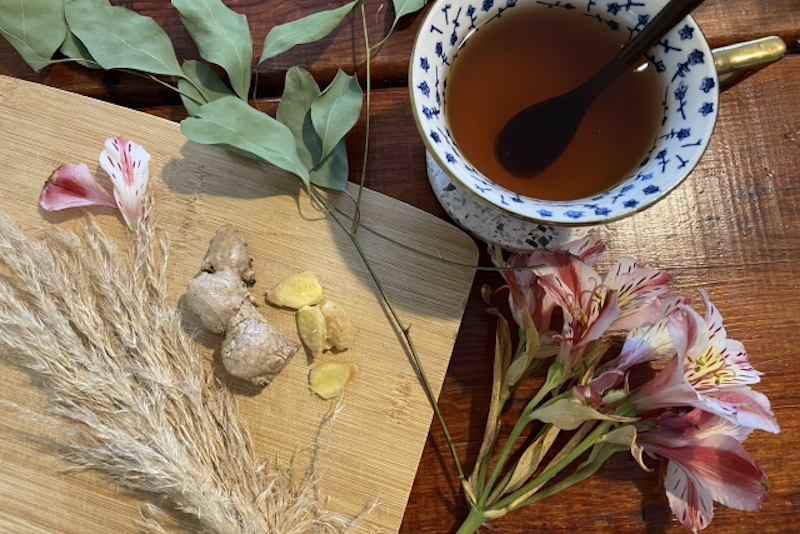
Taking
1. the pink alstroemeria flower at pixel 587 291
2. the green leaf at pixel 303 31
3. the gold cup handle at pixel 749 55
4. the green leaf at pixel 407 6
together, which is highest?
the gold cup handle at pixel 749 55

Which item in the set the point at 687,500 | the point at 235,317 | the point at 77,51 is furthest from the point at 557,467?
the point at 77,51

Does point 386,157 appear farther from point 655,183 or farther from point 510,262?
point 655,183

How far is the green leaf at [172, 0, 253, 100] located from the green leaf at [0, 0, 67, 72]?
136mm

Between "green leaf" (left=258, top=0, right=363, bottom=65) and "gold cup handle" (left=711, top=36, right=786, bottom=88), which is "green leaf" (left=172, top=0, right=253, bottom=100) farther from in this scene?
"gold cup handle" (left=711, top=36, right=786, bottom=88)

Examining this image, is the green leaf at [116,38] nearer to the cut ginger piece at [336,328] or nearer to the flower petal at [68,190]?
the flower petal at [68,190]

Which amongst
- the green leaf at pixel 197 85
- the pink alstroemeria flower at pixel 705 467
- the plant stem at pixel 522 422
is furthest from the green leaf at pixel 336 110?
the pink alstroemeria flower at pixel 705 467

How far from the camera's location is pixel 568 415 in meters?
0.62

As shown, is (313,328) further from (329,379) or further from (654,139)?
(654,139)

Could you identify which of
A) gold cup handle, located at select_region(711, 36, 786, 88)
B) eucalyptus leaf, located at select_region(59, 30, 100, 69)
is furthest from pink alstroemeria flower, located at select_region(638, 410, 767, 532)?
eucalyptus leaf, located at select_region(59, 30, 100, 69)

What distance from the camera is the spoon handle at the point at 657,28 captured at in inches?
20.4

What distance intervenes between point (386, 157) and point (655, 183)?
1.00 ft

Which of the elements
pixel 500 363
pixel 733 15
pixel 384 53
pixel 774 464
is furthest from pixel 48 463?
pixel 733 15

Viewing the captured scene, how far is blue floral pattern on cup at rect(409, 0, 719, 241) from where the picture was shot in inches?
21.0

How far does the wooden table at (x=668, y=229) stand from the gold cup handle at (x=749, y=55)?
8.2 inches
